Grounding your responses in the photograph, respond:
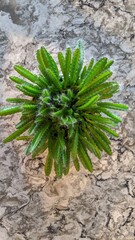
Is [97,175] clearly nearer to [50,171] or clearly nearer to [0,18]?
[50,171]

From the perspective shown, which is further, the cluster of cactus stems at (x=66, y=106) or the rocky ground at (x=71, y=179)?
the rocky ground at (x=71, y=179)

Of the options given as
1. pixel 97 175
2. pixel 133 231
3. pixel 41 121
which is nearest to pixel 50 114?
pixel 41 121

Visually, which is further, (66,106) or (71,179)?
Answer: (71,179)

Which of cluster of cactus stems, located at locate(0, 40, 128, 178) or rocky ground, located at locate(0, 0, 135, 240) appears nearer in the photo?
cluster of cactus stems, located at locate(0, 40, 128, 178)
